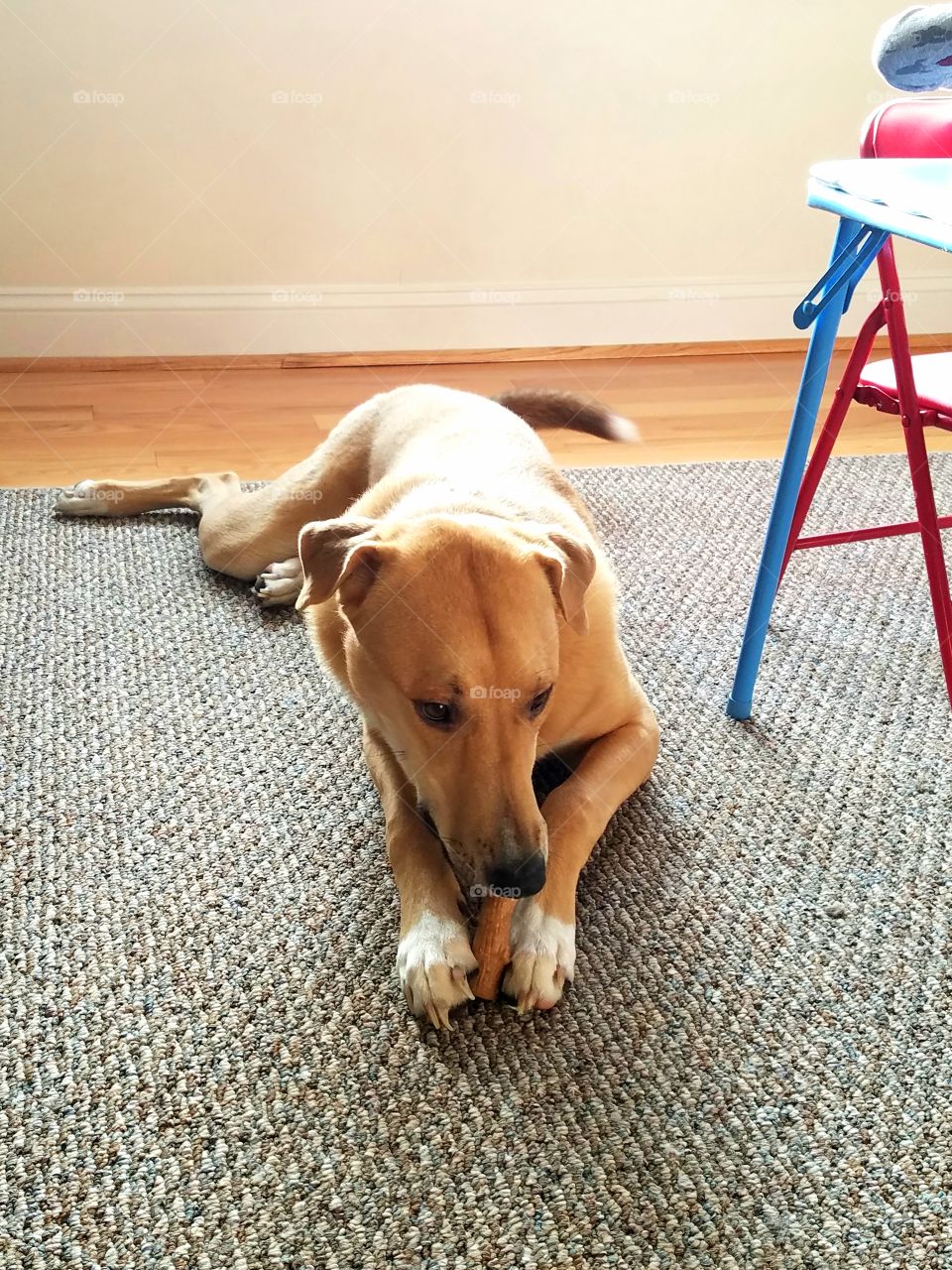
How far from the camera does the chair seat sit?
5.65 feet

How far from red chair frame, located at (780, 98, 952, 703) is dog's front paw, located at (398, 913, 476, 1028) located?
0.86 meters

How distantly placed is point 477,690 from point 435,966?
324 millimetres

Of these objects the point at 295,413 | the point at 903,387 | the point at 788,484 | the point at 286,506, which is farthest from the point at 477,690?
the point at 295,413

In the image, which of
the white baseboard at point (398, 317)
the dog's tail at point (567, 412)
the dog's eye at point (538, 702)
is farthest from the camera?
the white baseboard at point (398, 317)

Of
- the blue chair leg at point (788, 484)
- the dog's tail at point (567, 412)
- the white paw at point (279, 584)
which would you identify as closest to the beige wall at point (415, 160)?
the dog's tail at point (567, 412)

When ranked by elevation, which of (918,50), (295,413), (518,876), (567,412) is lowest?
(295,413)

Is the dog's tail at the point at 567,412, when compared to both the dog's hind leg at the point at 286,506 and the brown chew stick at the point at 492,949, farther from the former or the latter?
the brown chew stick at the point at 492,949

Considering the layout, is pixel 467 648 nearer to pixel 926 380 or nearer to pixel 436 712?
pixel 436 712

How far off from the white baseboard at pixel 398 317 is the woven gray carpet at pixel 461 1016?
1.69 metres

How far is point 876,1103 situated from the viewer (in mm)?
1192

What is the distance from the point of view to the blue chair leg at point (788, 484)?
1652 mm

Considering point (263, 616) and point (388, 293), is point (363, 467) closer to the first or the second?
point (263, 616)

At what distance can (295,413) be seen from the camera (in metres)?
3.30

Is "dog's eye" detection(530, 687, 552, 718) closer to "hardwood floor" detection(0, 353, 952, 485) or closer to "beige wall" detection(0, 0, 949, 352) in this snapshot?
"hardwood floor" detection(0, 353, 952, 485)
